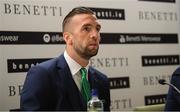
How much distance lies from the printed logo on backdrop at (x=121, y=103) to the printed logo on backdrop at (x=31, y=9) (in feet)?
3.23

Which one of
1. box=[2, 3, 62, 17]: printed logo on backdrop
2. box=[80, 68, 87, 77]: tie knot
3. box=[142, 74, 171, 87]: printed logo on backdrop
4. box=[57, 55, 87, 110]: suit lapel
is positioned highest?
box=[2, 3, 62, 17]: printed logo on backdrop

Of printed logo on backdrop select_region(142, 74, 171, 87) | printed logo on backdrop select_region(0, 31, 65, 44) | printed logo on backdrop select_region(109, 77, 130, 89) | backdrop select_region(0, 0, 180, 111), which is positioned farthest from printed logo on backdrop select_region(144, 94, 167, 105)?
printed logo on backdrop select_region(0, 31, 65, 44)

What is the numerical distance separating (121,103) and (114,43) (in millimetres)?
578

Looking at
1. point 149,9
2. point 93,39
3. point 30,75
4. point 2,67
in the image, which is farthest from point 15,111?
point 149,9

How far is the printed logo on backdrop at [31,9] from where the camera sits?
2982 mm

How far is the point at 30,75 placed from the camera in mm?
2289

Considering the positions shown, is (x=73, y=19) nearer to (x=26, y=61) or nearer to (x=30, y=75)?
(x=30, y=75)

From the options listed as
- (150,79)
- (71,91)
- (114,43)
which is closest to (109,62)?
(114,43)

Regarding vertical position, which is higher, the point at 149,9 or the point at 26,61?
the point at 149,9

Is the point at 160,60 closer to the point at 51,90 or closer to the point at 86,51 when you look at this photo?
the point at 86,51

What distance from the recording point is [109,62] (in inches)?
140

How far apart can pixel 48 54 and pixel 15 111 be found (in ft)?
1.82

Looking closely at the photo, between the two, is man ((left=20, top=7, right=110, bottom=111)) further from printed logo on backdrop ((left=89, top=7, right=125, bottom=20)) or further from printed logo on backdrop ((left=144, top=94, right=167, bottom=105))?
printed logo on backdrop ((left=144, top=94, right=167, bottom=105))

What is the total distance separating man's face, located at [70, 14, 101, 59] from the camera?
2422 mm
